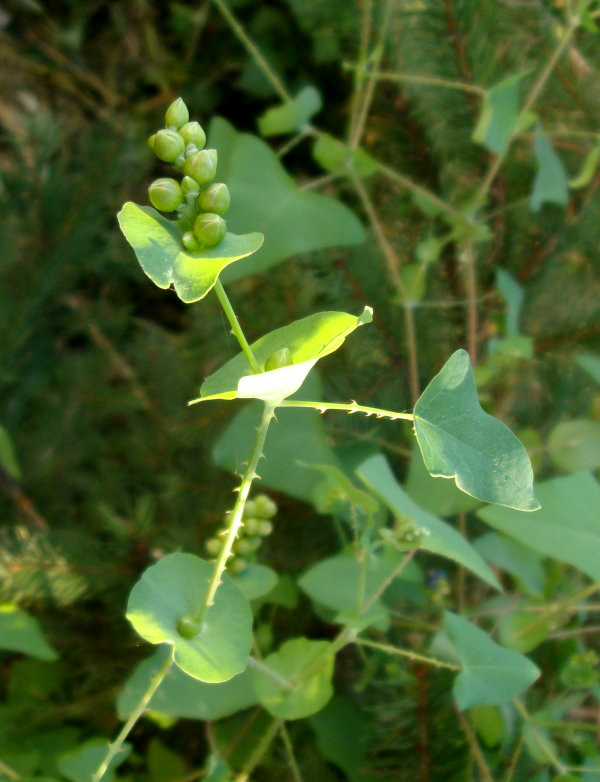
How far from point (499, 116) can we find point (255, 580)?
34 centimetres

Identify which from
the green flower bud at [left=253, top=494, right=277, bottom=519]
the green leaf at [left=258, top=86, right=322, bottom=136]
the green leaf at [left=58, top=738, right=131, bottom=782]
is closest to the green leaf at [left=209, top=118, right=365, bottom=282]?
the green leaf at [left=258, top=86, right=322, bottom=136]

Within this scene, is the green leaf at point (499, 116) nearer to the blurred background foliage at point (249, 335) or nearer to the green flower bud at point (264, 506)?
the blurred background foliage at point (249, 335)

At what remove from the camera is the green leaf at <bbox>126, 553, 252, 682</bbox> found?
0.89ft

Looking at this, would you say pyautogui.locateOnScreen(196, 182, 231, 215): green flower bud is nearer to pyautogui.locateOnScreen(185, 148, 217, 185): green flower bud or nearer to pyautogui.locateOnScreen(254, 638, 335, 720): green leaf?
pyautogui.locateOnScreen(185, 148, 217, 185): green flower bud

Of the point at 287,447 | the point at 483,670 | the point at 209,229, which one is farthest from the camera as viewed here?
the point at 287,447

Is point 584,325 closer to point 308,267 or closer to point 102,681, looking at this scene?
point 308,267

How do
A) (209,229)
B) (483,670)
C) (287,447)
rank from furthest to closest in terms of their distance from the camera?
(287,447) → (483,670) → (209,229)

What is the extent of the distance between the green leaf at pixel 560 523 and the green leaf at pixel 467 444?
0.38 feet

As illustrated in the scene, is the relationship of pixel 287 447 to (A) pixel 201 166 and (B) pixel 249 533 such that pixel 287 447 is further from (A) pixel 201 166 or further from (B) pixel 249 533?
(A) pixel 201 166

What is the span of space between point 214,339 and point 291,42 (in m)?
0.44

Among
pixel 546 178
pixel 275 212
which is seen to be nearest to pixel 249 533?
pixel 275 212

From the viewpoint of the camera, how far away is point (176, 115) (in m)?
0.26

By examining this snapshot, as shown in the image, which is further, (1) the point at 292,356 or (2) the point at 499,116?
(2) the point at 499,116

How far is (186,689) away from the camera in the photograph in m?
0.40
